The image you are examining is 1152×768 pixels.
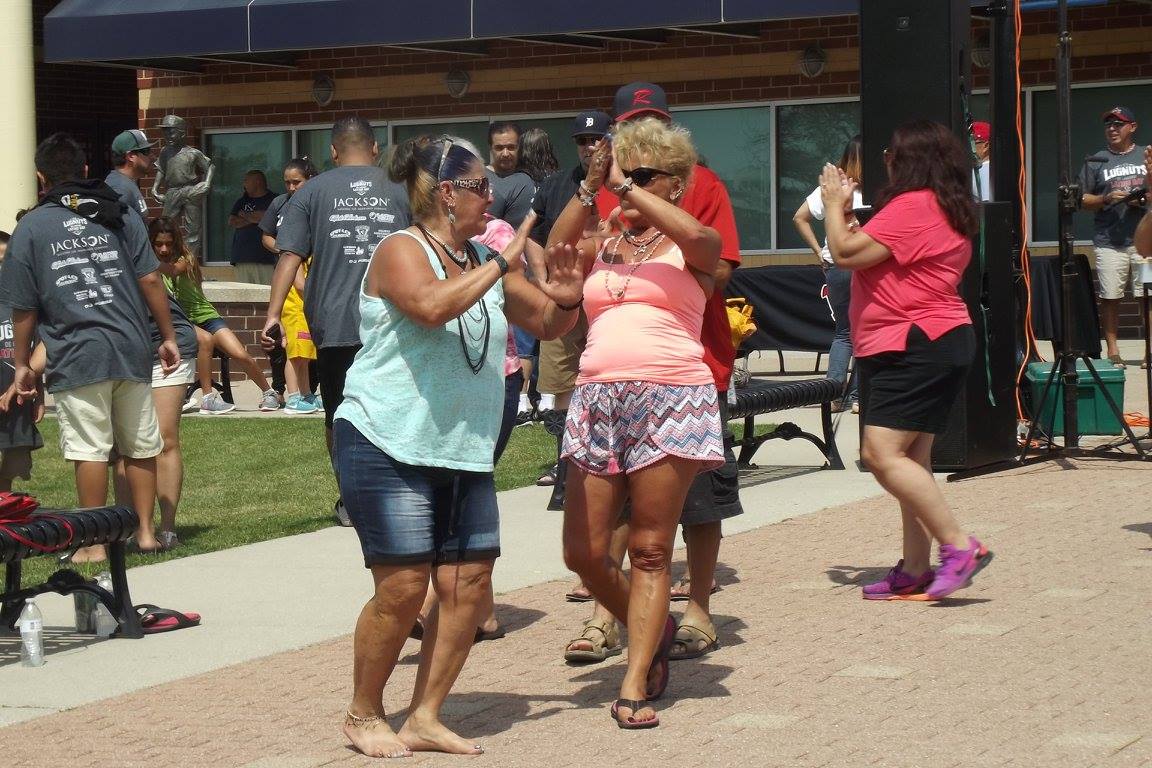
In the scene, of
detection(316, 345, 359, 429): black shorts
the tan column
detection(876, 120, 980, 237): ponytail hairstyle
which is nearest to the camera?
detection(876, 120, 980, 237): ponytail hairstyle

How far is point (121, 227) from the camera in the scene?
8.10 meters

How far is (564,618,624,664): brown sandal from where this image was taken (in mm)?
6336

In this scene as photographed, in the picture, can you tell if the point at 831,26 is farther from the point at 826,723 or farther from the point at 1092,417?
the point at 826,723

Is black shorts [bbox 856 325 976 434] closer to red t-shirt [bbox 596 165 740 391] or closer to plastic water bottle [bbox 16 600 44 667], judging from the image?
red t-shirt [bbox 596 165 740 391]

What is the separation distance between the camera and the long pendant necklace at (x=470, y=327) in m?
5.18

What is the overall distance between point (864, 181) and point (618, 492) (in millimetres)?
5485

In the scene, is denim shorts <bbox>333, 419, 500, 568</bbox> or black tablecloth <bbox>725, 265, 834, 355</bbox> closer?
denim shorts <bbox>333, 419, 500, 568</bbox>

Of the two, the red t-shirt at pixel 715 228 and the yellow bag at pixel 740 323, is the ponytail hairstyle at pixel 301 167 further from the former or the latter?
the red t-shirt at pixel 715 228

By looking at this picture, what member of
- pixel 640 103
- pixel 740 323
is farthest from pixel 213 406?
pixel 640 103

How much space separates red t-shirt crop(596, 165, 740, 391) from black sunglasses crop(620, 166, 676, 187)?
0.41 metres

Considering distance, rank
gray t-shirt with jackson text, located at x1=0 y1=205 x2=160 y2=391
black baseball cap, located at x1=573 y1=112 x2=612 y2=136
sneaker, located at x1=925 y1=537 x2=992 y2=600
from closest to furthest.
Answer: sneaker, located at x1=925 y1=537 x2=992 y2=600
black baseball cap, located at x1=573 y1=112 x2=612 y2=136
gray t-shirt with jackson text, located at x1=0 y1=205 x2=160 y2=391

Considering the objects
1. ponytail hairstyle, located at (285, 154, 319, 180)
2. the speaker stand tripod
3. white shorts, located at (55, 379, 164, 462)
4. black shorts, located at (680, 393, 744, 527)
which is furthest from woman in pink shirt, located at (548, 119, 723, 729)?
ponytail hairstyle, located at (285, 154, 319, 180)

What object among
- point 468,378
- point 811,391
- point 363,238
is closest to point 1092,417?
point 811,391

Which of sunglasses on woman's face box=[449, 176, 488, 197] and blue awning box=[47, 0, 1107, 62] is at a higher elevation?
blue awning box=[47, 0, 1107, 62]
